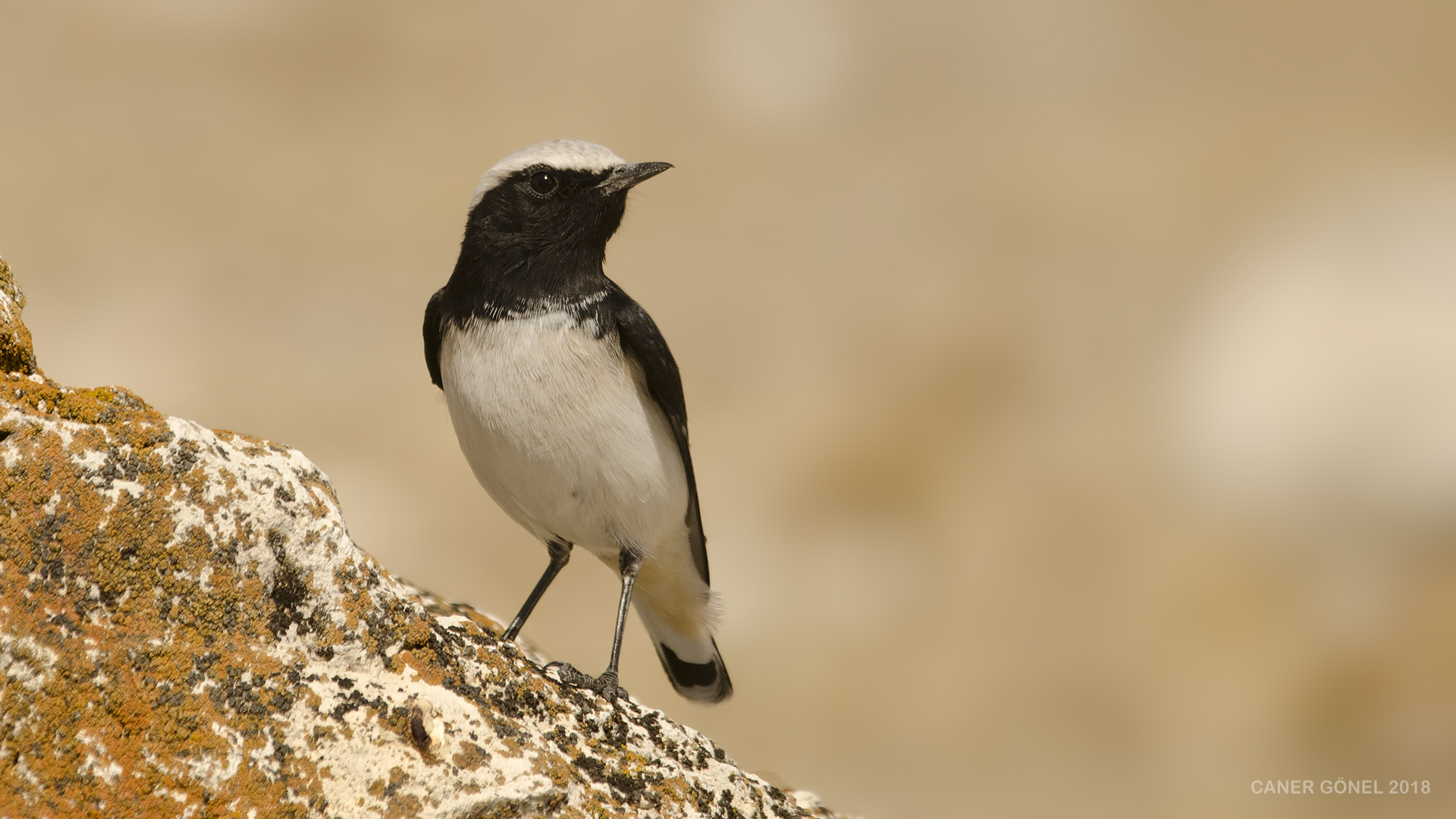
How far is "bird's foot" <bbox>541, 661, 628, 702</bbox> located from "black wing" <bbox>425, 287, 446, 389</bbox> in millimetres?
1791

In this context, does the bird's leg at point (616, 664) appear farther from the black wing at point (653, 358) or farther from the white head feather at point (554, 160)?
the white head feather at point (554, 160)

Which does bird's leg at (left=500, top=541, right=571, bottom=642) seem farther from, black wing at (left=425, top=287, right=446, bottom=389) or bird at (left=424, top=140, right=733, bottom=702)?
black wing at (left=425, top=287, right=446, bottom=389)

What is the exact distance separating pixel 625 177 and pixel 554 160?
392 millimetres

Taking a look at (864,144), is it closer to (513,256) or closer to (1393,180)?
(1393,180)

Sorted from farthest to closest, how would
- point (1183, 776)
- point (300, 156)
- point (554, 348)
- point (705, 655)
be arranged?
point (300, 156) < point (1183, 776) < point (705, 655) < point (554, 348)

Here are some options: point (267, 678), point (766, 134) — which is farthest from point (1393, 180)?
point (267, 678)

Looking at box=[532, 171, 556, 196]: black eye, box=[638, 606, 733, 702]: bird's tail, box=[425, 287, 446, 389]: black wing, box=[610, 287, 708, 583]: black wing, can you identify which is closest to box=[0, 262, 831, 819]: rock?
box=[610, 287, 708, 583]: black wing

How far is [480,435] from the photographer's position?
5.57m

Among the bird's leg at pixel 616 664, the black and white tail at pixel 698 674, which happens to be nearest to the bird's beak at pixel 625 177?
the bird's leg at pixel 616 664

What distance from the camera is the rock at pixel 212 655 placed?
3.03 meters

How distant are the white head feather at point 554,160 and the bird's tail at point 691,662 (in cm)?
296

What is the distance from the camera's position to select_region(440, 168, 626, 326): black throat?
5727 millimetres

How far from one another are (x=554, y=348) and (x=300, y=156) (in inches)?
582

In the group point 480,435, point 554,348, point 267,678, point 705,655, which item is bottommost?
point 267,678
